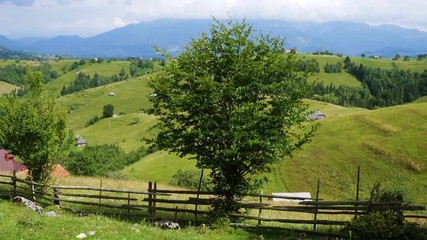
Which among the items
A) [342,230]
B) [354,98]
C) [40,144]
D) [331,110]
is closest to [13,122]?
[40,144]

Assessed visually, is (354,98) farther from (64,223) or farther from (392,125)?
(64,223)

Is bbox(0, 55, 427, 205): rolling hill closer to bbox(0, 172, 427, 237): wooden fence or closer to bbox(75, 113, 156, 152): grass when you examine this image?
bbox(0, 172, 427, 237): wooden fence

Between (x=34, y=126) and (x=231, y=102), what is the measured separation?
11564mm

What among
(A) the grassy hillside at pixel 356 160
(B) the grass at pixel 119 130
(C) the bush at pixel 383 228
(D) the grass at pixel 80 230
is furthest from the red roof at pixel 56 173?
(B) the grass at pixel 119 130

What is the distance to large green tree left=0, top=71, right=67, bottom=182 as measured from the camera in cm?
2425

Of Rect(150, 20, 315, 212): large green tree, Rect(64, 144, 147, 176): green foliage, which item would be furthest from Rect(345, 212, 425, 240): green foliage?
Rect(64, 144, 147, 176): green foliage

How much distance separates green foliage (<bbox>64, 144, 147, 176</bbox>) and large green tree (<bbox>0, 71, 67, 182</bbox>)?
41.8 metres

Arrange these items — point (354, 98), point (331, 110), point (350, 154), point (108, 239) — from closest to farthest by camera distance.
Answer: point (108, 239), point (350, 154), point (331, 110), point (354, 98)

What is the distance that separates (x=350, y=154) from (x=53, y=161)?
6592 cm

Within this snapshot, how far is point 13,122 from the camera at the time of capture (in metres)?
24.4

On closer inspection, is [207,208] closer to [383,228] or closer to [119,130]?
[383,228]

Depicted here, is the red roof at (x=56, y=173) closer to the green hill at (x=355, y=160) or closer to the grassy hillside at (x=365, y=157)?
the green hill at (x=355, y=160)

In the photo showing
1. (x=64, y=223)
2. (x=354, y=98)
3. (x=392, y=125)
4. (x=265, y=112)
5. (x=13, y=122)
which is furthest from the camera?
(x=354, y=98)

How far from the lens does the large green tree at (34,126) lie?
79.6 ft
